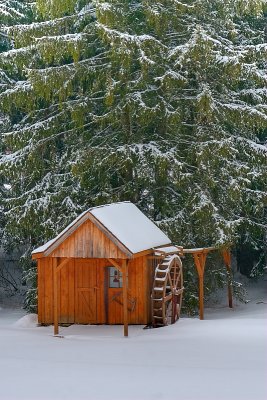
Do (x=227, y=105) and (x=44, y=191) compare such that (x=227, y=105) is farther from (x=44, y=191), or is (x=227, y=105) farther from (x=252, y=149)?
(x=44, y=191)

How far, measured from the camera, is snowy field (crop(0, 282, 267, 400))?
9750 millimetres

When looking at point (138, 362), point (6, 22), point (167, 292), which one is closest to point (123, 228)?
point (167, 292)

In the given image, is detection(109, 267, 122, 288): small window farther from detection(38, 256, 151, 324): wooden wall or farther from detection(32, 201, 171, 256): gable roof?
detection(32, 201, 171, 256): gable roof

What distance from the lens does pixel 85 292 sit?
57.2 ft

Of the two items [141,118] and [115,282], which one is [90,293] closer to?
[115,282]

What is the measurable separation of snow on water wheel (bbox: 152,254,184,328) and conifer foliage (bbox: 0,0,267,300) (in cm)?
146

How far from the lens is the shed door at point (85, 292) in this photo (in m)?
17.4

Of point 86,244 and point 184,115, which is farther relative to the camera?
point 184,115

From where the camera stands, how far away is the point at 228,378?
10.3 m

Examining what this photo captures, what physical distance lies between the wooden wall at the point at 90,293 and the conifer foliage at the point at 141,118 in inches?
102

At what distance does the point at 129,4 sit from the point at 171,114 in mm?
4044

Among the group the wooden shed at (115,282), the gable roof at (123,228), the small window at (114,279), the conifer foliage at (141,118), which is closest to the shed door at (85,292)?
the wooden shed at (115,282)

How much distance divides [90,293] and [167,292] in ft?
7.00

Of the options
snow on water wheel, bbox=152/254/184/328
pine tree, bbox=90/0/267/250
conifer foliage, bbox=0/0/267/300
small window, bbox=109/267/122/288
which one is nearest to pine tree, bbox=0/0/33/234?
conifer foliage, bbox=0/0/267/300
